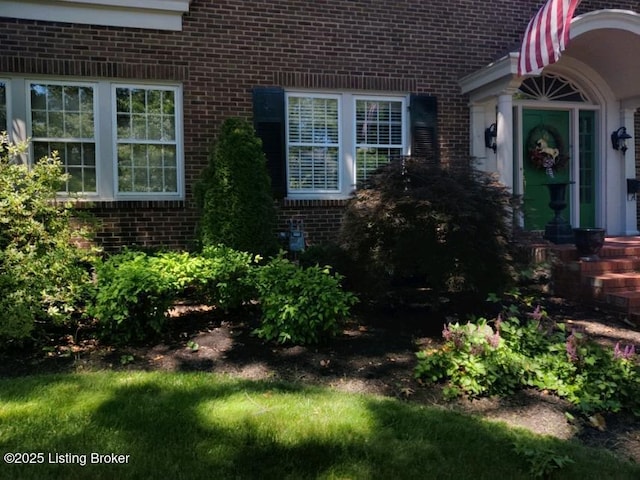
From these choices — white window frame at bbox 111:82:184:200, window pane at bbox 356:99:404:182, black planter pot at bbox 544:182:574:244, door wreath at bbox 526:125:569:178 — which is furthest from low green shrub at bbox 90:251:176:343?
door wreath at bbox 526:125:569:178

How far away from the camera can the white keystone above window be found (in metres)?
7.25

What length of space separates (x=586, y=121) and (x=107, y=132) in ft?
25.9

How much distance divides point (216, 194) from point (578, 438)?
4628mm

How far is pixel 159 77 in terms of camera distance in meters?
7.72

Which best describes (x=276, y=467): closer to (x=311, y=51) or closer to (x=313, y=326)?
(x=313, y=326)

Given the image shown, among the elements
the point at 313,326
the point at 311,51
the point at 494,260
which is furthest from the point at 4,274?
the point at 311,51

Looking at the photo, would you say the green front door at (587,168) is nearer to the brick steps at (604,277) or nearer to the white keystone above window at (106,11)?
the brick steps at (604,277)

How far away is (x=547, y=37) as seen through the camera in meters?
6.94

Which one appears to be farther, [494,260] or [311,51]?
[311,51]

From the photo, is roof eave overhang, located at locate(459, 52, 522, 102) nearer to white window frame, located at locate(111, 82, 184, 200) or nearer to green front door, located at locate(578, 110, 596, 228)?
green front door, located at locate(578, 110, 596, 228)

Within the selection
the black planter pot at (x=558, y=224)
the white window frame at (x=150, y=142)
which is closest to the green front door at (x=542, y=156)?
the black planter pot at (x=558, y=224)

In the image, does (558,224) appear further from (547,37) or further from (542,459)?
(542,459)

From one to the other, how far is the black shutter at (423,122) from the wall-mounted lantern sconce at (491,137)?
88 cm

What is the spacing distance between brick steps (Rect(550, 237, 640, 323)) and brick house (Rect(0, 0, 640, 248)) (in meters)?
0.92
